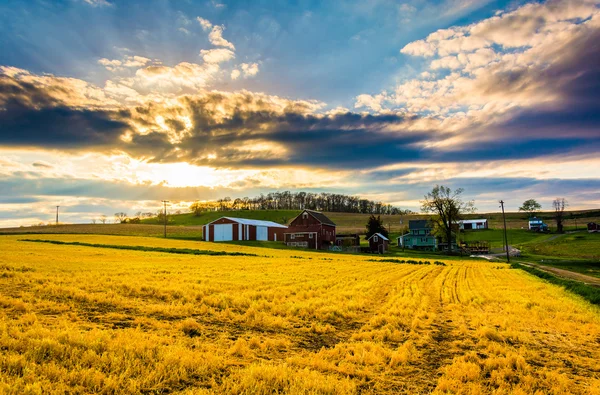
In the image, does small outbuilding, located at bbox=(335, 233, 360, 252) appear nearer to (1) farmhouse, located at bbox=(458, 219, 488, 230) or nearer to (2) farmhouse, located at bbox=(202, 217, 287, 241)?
(2) farmhouse, located at bbox=(202, 217, 287, 241)

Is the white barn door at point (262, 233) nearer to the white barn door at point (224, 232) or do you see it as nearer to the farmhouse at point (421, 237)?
the white barn door at point (224, 232)

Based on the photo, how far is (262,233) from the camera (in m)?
104

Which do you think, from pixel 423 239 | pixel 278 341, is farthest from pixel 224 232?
pixel 278 341

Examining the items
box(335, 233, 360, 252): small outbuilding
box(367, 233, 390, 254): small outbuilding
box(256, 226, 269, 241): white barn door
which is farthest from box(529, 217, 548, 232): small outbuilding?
box(256, 226, 269, 241): white barn door

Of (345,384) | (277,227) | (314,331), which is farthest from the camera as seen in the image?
(277,227)

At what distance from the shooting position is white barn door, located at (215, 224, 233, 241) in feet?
316

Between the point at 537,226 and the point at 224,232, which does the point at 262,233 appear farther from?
the point at 537,226

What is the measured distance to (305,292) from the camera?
66.1ft

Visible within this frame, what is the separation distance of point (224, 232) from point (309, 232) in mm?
23135

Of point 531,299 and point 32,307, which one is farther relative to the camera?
point 531,299

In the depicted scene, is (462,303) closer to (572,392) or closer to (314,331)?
(314,331)

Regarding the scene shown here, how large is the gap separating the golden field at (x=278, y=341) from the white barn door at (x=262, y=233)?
80.8m

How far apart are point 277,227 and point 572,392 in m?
104

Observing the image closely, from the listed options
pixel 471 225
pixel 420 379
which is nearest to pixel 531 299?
pixel 420 379
